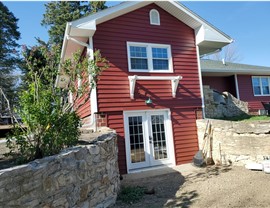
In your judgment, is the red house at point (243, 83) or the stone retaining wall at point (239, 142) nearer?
Result: the stone retaining wall at point (239, 142)

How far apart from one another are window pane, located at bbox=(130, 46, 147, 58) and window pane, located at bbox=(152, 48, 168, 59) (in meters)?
0.40

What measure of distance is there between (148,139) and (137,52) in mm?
3206

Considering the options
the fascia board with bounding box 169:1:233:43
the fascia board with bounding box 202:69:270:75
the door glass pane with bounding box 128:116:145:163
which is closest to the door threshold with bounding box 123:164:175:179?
the door glass pane with bounding box 128:116:145:163

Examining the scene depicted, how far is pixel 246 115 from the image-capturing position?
42.0ft

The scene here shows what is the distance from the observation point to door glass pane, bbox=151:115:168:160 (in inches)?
331

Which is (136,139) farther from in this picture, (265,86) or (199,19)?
(265,86)

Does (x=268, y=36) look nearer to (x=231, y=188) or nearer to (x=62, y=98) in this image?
(x=231, y=188)

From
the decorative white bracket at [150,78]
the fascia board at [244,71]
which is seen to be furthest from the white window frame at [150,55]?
the fascia board at [244,71]

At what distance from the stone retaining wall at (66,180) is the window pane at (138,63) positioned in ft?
13.1

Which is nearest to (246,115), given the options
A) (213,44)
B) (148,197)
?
(213,44)

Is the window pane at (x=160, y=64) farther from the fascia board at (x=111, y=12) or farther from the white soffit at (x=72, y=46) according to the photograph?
the white soffit at (x=72, y=46)

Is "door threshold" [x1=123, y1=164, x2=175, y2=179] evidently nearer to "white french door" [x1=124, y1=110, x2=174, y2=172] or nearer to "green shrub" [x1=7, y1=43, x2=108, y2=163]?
"white french door" [x1=124, y1=110, x2=174, y2=172]

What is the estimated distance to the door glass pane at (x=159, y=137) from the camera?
27.6 ft

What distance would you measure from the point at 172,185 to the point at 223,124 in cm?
313
